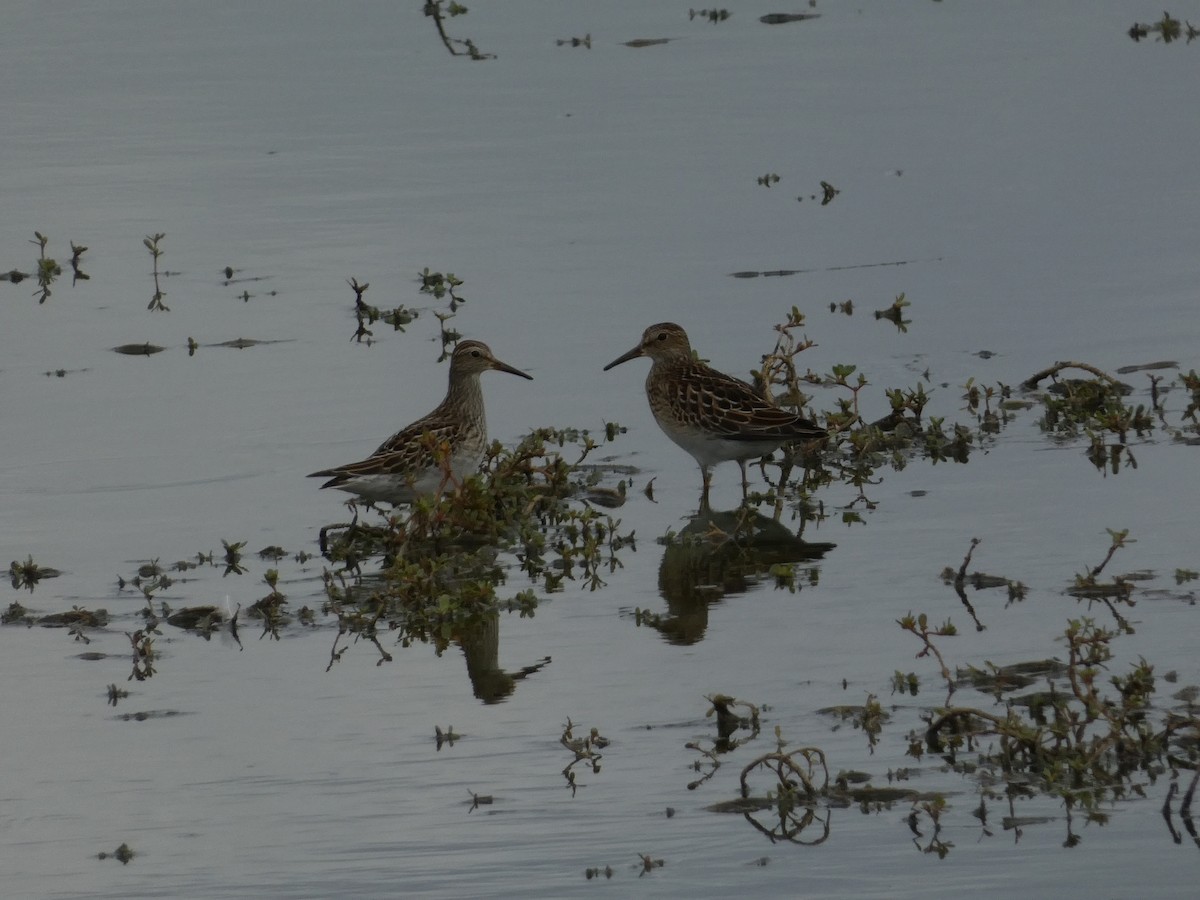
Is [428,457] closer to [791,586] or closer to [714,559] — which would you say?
[714,559]

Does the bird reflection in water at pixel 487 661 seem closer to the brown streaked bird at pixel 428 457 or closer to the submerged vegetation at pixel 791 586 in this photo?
the submerged vegetation at pixel 791 586

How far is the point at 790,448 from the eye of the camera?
13422mm

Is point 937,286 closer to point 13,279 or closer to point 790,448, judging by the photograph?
point 790,448

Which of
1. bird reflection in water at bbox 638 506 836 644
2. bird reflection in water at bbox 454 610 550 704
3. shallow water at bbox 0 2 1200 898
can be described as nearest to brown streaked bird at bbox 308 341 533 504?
shallow water at bbox 0 2 1200 898

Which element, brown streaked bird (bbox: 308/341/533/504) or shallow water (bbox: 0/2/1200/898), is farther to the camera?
brown streaked bird (bbox: 308/341/533/504)

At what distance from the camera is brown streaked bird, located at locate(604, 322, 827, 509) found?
41.5 feet

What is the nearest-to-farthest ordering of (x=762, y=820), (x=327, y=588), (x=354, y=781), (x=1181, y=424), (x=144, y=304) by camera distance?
1. (x=762, y=820)
2. (x=354, y=781)
3. (x=327, y=588)
4. (x=1181, y=424)
5. (x=144, y=304)

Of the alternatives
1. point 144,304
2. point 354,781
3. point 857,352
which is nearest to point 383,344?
point 144,304

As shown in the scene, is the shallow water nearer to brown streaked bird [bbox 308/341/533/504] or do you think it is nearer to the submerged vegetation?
the submerged vegetation

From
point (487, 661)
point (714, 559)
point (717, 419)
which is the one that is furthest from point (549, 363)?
point (487, 661)

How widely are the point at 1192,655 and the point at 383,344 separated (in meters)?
8.36

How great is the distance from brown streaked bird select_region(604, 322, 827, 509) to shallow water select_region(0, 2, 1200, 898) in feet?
0.92

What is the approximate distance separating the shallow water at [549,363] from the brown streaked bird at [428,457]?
51 cm

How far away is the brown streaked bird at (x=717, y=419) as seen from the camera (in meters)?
12.6
